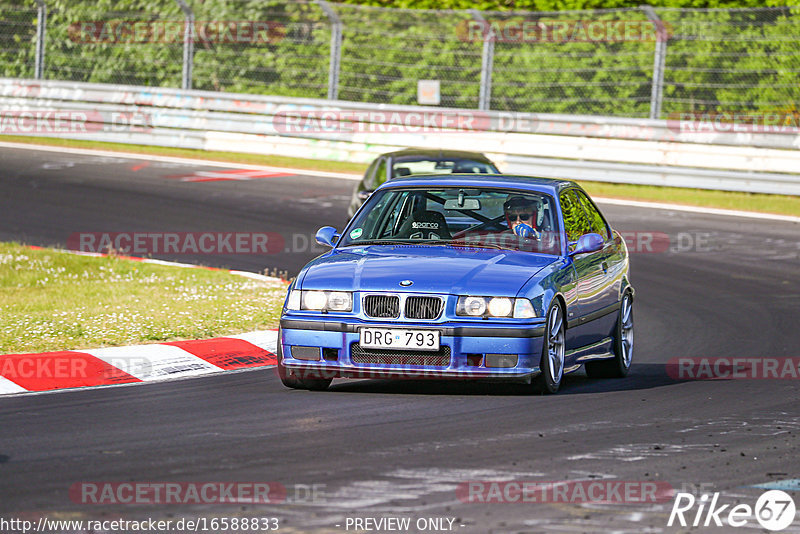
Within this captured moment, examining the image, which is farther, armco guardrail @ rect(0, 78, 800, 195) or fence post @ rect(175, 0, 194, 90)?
fence post @ rect(175, 0, 194, 90)

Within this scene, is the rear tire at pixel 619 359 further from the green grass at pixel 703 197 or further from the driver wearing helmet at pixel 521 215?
the green grass at pixel 703 197

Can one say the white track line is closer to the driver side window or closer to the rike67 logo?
the driver side window

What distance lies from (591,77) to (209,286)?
12122 mm

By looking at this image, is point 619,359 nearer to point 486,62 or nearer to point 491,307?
point 491,307

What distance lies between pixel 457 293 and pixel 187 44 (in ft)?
62.1

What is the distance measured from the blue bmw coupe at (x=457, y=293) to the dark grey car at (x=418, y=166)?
7.20 meters

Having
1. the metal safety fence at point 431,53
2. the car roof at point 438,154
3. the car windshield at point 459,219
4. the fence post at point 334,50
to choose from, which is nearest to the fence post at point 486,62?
the metal safety fence at point 431,53

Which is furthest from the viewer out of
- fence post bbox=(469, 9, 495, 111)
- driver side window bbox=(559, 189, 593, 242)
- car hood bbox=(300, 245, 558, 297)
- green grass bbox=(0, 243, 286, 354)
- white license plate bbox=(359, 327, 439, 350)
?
fence post bbox=(469, 9, 495, 111)

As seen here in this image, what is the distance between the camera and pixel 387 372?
8.16m

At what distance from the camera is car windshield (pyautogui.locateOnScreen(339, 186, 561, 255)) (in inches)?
364

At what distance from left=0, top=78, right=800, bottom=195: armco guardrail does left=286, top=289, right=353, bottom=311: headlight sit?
14.7 metres

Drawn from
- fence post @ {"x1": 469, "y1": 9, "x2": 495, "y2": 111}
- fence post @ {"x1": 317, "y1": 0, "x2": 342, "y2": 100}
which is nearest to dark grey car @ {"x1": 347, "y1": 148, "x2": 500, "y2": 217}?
fence post @ {"x1": 469, "y1": 9, "x2": 495, "y2": 111}

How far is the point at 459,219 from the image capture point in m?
9.60

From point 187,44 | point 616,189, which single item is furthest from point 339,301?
point 187,44
